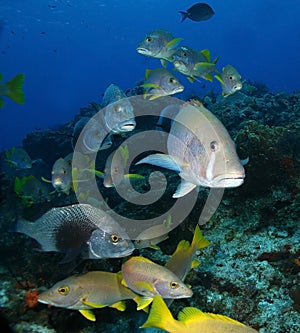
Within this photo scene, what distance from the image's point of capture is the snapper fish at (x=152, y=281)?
8.12 feet

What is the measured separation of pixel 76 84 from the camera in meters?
129

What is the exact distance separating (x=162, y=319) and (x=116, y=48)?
4683 inches

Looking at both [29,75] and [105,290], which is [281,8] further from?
[105,290]

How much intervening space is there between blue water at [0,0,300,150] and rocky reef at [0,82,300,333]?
62.7 meters

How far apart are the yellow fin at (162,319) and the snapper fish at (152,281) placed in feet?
1.76

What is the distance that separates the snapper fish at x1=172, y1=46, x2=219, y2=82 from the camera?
15.3 feet

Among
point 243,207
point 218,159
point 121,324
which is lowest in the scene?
point 121,324

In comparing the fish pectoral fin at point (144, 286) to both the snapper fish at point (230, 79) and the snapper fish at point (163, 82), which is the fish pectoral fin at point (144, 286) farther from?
the snapper fish at point (230, 79)

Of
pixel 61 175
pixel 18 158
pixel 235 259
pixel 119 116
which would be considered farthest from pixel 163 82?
pixel 18 158

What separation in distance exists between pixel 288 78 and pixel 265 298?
9902 centimetres

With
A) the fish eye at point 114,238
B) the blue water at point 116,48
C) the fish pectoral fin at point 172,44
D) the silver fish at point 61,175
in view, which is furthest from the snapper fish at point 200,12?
the blue water at point 116,48

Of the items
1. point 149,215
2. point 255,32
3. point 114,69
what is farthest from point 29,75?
point 149,215

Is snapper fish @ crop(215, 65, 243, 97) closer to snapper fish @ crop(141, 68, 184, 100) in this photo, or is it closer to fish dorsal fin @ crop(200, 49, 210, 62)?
fish dorsal fin @ crop(200, 49, 210, 62)

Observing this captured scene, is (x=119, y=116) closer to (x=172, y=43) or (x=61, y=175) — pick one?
(x=61, y=175)
